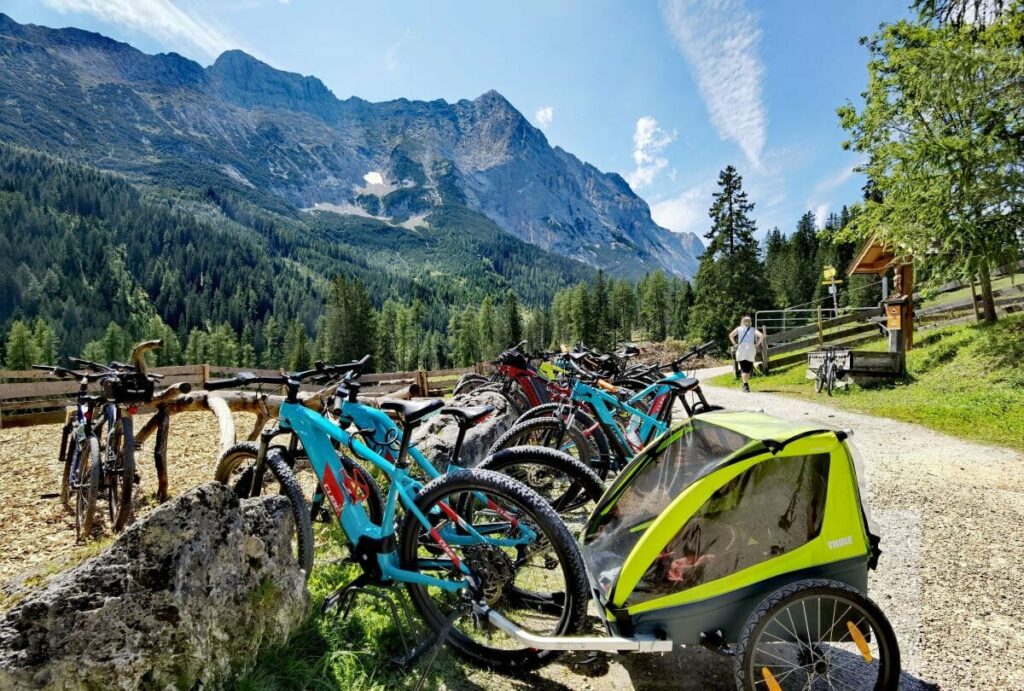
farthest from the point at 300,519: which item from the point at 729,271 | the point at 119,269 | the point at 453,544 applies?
the point at 119,269

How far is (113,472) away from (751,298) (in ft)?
127

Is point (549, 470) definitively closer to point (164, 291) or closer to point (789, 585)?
point (789, 585)

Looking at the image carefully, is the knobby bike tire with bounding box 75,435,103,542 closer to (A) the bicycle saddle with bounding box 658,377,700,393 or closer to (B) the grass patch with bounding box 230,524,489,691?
(B) the grass patch with bounding box 230,524,489,691

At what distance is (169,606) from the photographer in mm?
1941

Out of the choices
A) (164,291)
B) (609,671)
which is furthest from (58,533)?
(164,291)

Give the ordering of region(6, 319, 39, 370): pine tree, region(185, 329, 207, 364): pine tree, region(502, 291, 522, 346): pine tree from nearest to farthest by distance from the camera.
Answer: region(6, 319, 39, 370): pine tree < region(502, 291, 522, 346): pine tree < region(185, 329, 207, 364): pine tree

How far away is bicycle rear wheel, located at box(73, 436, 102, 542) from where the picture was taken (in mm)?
4535

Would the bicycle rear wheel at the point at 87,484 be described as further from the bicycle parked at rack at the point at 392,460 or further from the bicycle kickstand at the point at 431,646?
the bicycle kickstand at the point at 431,646

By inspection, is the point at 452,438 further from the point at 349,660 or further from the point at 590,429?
the point at 349,660

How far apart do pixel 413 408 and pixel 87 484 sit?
4.34 metres

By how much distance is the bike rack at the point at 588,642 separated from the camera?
213cm

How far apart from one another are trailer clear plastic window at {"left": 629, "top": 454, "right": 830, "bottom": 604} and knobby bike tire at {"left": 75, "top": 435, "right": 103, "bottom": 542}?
4998mm

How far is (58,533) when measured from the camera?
5.12m

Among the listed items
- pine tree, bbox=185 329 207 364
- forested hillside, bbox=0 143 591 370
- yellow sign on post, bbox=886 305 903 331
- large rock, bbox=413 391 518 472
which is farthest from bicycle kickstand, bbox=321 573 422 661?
forested hillside, bbox=0 143 591 370
